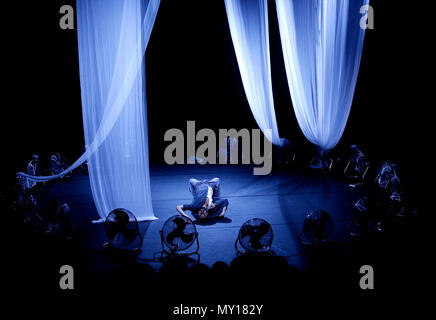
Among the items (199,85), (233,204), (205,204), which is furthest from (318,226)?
(199,85)

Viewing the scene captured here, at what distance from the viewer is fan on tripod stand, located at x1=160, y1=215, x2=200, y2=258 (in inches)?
145

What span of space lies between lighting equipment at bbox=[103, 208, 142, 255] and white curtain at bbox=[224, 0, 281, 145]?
116 inches

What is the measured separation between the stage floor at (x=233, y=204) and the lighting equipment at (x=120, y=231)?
0.20 metres

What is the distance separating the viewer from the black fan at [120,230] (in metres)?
3.84

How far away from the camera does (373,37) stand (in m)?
7.66

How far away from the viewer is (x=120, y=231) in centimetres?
387

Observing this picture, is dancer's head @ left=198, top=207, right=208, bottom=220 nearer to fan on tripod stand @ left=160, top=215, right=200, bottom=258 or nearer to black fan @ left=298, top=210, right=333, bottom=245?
fan on tripod stand @ left=160, top=215, right=200, bottom=258

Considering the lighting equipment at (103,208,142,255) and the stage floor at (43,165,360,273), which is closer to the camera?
the lighting equipment at (103,208,142,255)

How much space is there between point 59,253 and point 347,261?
3.31 meters

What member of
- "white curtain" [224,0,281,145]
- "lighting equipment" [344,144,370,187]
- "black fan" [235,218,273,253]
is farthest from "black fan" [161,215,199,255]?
"lighting equipment" [344,144,370,187]

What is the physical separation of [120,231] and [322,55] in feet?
13.0

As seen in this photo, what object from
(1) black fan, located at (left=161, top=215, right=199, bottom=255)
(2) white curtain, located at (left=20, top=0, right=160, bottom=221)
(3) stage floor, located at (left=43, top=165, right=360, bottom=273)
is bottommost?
(3) stage floor, located at (left=43, top=165, right=360, bottom=273)

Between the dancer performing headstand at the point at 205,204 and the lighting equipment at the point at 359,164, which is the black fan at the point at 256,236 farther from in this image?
the lighting equipment at the point at 359,164

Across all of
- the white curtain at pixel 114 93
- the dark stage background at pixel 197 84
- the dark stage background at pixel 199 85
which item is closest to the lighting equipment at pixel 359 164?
Result: the dark stage background at pixel 199 85
